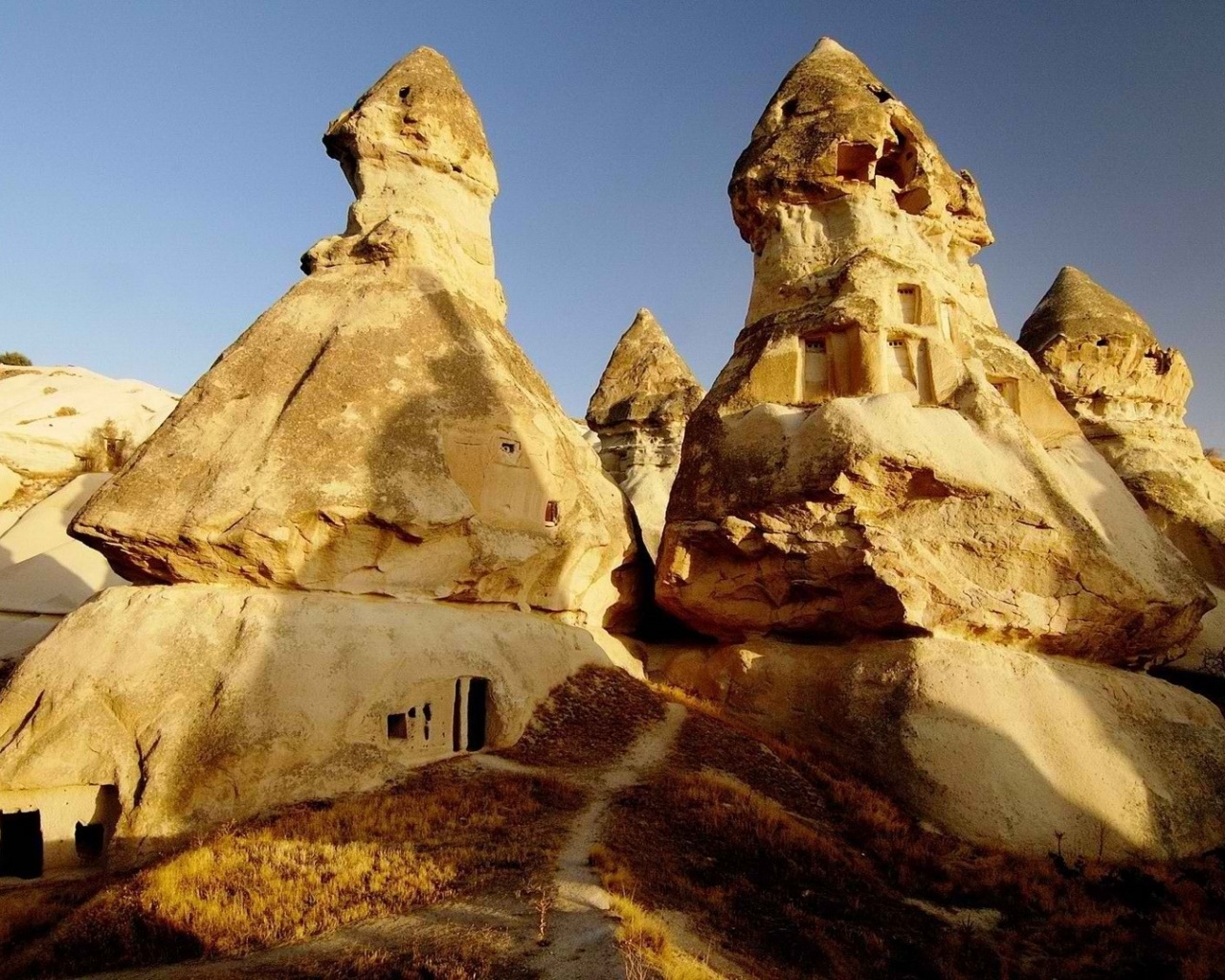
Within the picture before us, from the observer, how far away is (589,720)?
934 centimetres

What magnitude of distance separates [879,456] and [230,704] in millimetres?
7297

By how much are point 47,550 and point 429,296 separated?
1271 cm

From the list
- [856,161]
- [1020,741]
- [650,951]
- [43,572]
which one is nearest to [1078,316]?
[856,161]

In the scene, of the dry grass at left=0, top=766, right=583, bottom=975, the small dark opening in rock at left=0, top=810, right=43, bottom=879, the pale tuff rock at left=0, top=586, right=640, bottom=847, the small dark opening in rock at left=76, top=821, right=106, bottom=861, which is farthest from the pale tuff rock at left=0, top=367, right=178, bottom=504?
the dry grass at left=0, top=766, right=583, bottom=975

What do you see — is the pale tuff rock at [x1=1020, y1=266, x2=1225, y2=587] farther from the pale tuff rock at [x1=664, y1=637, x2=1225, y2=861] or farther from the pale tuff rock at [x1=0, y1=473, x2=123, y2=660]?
the pale tuff rock at [x1=0, y1=473, x2=123, y2=660]

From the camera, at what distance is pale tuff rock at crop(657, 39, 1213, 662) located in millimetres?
9516

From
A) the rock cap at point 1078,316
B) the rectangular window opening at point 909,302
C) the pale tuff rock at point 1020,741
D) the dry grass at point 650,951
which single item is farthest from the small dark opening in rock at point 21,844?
the rock cap at point 1078,316

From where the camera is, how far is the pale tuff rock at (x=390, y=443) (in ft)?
26.9

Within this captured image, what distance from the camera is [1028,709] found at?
8.82 meters

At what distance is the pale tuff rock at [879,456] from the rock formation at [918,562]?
3 cm

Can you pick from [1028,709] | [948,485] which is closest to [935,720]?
[1028,709]

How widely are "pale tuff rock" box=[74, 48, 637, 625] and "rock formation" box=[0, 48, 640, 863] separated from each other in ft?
0.10

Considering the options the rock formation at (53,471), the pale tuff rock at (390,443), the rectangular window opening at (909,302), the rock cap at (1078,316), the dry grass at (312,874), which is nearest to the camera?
the dry grass at (312,874)

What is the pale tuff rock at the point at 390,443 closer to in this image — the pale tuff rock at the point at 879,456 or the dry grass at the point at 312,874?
the pale tuff rock at the point at 879,456
